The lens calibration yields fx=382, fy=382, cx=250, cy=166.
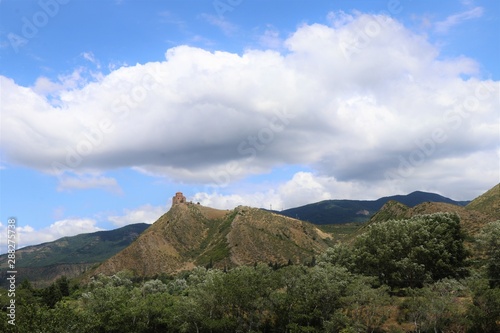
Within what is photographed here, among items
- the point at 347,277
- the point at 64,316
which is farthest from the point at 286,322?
the point at 64,316

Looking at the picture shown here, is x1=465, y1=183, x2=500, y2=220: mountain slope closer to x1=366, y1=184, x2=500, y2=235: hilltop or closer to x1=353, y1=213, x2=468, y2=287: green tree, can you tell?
x1=366, y1=184, x2=500, y2=235: hilltop

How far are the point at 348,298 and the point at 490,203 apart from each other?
12425 centimetres

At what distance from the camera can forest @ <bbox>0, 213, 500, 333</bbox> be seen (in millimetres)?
50312

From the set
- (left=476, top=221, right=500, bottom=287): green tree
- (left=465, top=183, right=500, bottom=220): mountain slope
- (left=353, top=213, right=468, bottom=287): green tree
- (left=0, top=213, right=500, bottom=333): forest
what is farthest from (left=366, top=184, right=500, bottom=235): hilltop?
(left=476, top=221, right=500, bottom=287): green tree

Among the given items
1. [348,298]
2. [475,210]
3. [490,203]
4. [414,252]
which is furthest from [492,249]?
[490,203]

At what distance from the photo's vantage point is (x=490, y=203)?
491 ft

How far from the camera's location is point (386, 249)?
7025cm

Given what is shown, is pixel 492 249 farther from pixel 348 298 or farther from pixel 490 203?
pixel 490 203

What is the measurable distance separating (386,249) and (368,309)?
19.0 metres

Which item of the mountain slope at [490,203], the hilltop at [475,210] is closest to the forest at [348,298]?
the hilltop at [475,210]

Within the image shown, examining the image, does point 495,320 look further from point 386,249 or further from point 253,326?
point 253,326

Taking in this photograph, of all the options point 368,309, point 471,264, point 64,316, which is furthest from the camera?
point 471,264

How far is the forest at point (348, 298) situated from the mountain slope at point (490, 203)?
66684 mm

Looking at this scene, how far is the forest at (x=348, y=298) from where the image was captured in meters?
50.3
